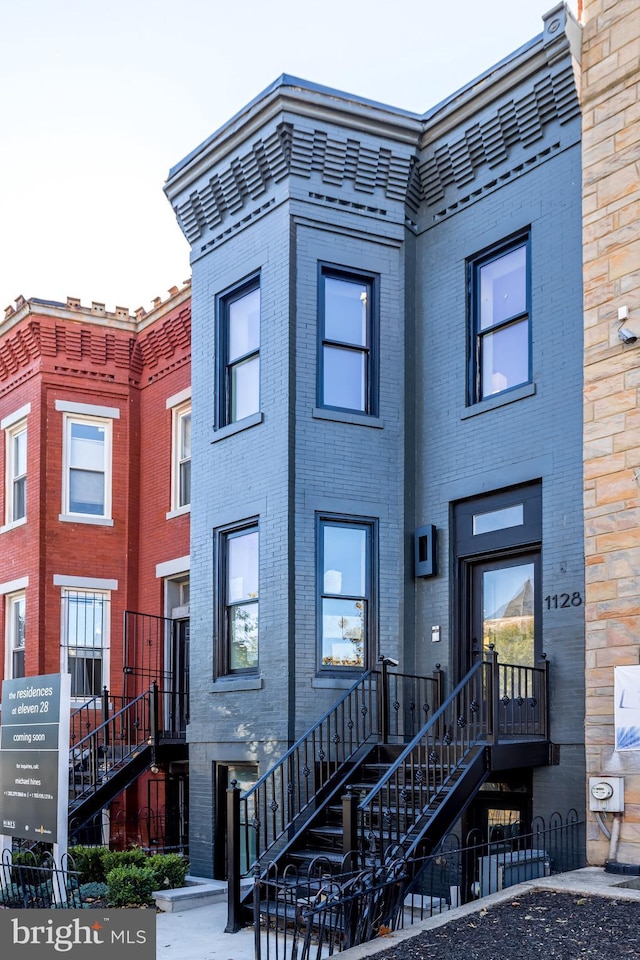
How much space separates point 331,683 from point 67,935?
4.64m

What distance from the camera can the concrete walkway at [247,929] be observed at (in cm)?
→ 797

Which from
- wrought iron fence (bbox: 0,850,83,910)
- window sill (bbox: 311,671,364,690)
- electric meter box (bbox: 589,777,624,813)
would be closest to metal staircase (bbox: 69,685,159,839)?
wrought iron fence (bbox: 0,850,83,910)

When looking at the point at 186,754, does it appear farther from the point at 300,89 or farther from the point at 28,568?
the point at 300,89

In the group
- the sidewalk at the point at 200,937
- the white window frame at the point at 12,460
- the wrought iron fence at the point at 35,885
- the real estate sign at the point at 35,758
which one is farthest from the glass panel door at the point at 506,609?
the white window frame at the point at 12,460

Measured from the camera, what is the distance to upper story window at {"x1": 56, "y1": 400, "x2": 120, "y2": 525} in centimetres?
1900

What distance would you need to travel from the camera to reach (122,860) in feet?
40.4

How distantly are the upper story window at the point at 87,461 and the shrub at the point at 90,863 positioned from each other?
7.12m

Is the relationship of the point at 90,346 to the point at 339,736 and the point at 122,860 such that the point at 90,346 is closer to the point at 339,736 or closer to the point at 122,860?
the point at 339,736

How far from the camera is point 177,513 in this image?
1795 centimetres

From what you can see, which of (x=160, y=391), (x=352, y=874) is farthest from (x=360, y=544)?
(x=160, y=391)

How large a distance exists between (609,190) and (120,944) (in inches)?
299

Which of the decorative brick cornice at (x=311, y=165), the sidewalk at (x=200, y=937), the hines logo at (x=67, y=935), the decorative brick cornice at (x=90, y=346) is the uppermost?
the decorative brick cornice at (x=311, y=165)

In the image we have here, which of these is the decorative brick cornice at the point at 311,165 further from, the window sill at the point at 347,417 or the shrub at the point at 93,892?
the shrub at the point at 93,892

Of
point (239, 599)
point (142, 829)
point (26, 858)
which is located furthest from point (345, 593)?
point (142, 829)
